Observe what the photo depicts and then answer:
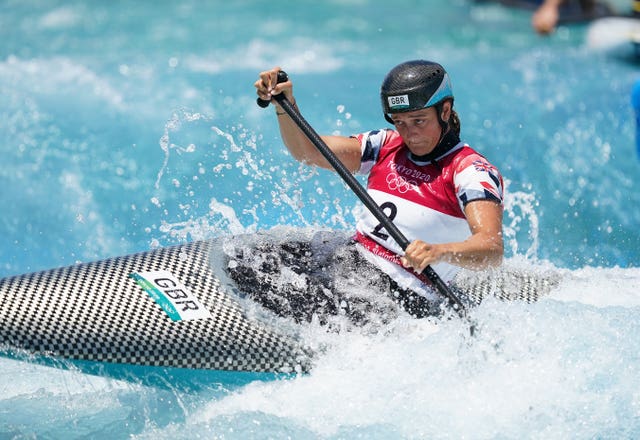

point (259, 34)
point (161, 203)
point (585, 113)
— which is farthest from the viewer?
point (259, 34)

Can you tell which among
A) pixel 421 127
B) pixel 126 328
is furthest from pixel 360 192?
pixel 126 328

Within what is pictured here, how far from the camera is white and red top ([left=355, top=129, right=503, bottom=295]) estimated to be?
3.35m

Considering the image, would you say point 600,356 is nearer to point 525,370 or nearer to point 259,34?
point 525,370

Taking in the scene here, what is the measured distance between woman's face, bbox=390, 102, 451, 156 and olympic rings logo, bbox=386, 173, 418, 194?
0.12 meters

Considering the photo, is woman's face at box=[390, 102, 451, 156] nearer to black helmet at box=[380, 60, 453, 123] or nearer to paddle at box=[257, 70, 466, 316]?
black helmet at box=[380, 60, 453, 123]

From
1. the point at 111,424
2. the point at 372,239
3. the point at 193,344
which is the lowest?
the point at 111,424

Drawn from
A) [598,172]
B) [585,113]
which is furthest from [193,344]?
[585,113]

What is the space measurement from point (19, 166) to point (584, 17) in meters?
7.26

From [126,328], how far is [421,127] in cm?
141

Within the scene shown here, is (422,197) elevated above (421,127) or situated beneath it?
situated beneath

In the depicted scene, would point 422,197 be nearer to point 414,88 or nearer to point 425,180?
point 425,180

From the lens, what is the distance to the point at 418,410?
3.44 metres

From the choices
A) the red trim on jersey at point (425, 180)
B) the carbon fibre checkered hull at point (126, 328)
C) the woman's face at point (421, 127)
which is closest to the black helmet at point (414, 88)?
the woman's face at point (421, 127)

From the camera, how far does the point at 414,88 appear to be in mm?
3336
